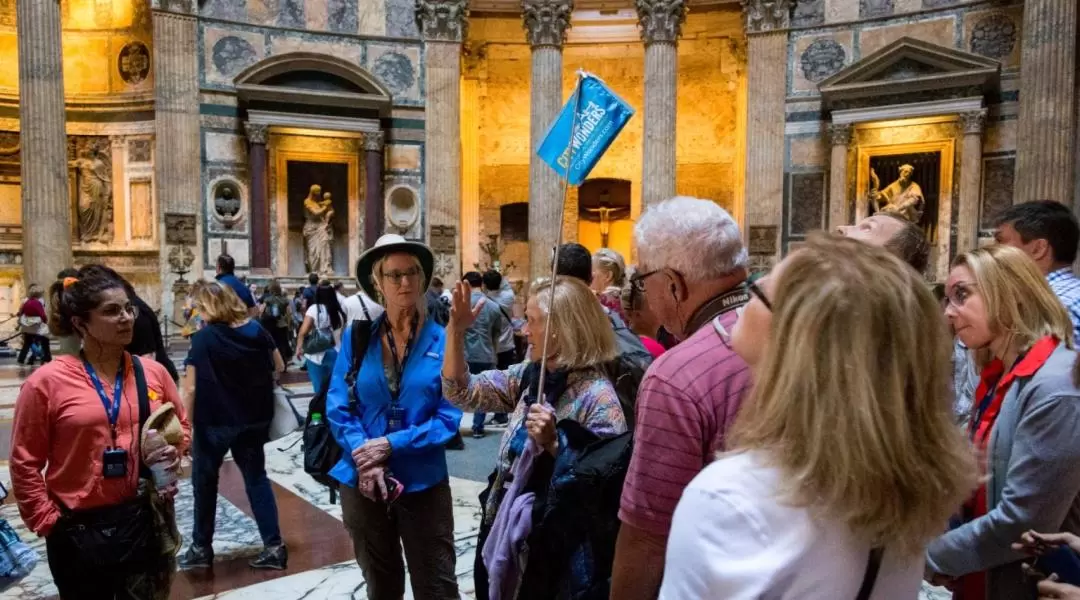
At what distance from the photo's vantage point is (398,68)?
53.2 feet

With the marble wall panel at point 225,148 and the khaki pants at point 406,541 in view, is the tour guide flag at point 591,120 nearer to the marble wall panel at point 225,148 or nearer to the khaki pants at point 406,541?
the khaki pants at point 406,541

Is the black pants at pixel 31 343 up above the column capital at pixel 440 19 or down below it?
below

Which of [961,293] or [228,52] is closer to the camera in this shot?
[961,293]

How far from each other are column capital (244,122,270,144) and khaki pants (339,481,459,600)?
1374cm

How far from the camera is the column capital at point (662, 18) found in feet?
52.2

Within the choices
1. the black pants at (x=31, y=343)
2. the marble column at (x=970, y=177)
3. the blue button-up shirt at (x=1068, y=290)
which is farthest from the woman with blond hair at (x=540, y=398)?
the marble column at (x=970, y=177)

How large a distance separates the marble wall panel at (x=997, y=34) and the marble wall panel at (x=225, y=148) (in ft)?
50.0

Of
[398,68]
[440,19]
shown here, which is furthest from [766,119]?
[398,68]

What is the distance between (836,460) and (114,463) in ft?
8.06

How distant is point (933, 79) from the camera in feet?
44.2

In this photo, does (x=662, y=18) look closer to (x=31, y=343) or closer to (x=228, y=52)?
(x=228, y=52)

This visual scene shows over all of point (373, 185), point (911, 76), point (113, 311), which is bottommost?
point (113, 311)

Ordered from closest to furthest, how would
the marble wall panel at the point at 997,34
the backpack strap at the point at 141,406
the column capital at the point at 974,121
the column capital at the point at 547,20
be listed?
the backpack strap at the point at 141,406, the column capital at the point at 974,121, the marble wall panel at the point at 997,34, the column capital at the point at 547,20

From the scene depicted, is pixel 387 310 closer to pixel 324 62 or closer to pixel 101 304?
pixel 101 304
